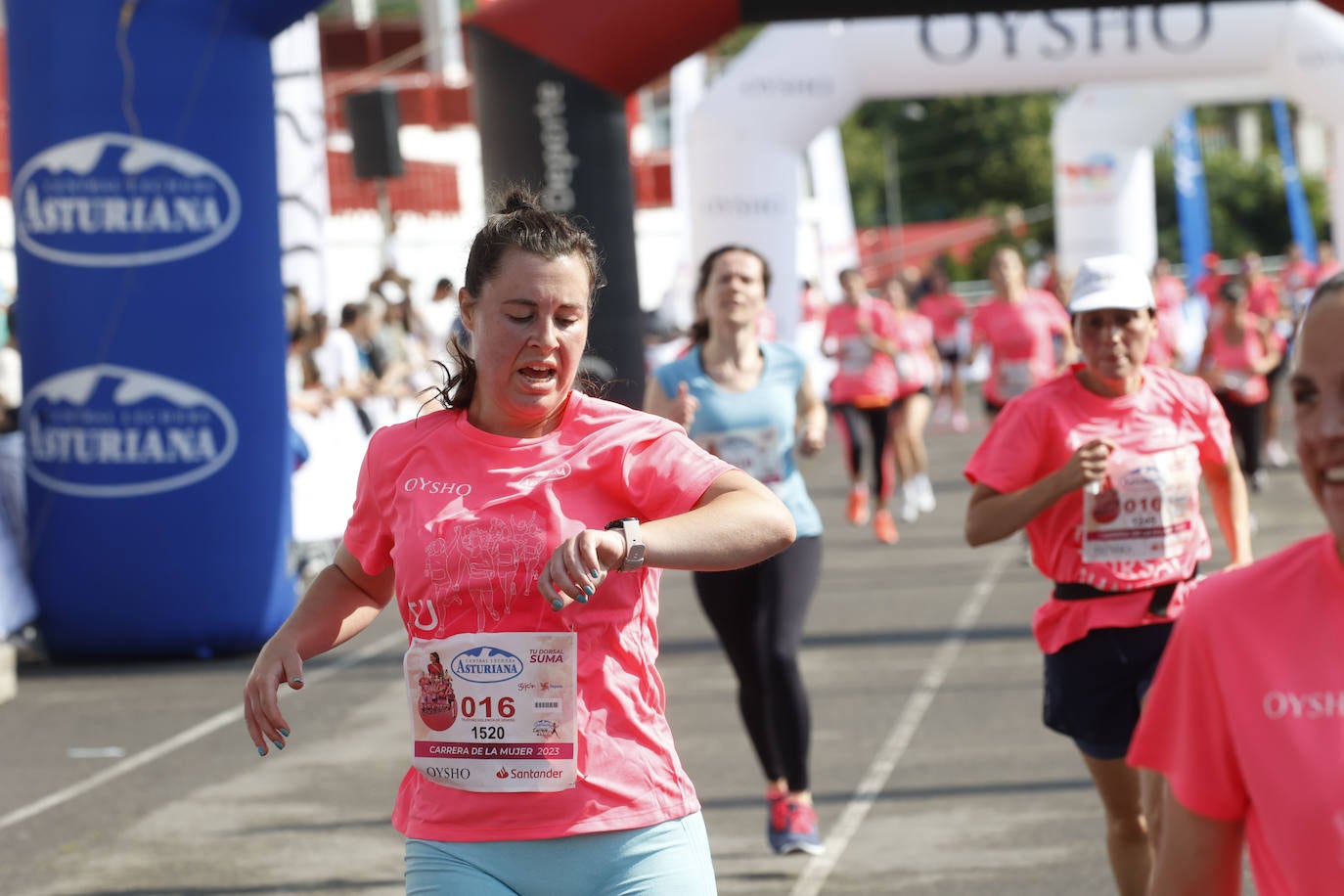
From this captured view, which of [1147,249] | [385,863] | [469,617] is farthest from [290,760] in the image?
[1147,249]

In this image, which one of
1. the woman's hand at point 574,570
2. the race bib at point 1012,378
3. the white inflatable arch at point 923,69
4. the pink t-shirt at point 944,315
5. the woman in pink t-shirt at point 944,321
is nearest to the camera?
the woman's hand at point 574,570

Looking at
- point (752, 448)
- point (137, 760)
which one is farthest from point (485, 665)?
point (137, 760)

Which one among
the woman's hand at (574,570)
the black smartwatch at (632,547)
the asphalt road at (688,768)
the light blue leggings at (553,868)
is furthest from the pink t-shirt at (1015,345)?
the woman's hand at (574,570)

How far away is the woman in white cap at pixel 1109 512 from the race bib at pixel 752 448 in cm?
153

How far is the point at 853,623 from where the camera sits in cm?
1018

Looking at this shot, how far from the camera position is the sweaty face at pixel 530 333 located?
Answer: 9.64ft

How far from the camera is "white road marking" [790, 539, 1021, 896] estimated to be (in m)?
5.77

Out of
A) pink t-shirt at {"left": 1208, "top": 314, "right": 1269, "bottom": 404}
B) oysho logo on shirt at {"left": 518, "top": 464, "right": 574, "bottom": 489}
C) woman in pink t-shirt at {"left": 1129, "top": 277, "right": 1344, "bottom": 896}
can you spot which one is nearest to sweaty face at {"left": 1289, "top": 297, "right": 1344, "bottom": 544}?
woman in pink t-shirt at {"left": 1129, "top": 277, "right": 1344, "bottom": 896}

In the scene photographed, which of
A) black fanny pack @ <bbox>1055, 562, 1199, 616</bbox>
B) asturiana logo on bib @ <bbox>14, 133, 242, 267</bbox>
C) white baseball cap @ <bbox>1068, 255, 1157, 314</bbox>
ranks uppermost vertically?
asturiana logo on bib @ <bbox>14, 133, 242, 267</bbox>

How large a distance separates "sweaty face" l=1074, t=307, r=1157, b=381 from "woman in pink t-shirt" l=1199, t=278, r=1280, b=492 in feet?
33.9

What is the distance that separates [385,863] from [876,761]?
1963 mm

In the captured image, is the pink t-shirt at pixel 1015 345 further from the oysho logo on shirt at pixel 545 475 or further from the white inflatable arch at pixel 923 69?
the oysho logo on shirt at pixel 545 475

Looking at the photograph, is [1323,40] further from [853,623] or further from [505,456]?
[505,456]

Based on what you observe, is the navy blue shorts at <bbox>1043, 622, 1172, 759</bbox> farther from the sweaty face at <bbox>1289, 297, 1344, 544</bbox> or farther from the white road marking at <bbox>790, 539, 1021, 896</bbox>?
the sweaty face at <bbox>1289, 297, 1344, 544</bbox>
